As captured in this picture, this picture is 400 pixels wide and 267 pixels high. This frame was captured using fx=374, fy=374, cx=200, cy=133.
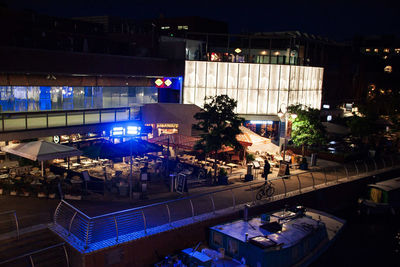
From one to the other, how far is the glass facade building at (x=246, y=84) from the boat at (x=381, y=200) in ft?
42.6

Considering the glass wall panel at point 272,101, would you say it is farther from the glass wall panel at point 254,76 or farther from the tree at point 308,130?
the tree at point 308,130

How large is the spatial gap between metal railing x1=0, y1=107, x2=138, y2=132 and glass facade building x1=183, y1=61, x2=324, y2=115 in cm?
781

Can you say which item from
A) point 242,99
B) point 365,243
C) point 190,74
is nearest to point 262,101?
point 242,99

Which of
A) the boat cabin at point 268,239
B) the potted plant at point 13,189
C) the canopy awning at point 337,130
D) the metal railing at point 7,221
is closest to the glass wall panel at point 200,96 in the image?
the canopy awning at point 337,130

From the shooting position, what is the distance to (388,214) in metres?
26.2

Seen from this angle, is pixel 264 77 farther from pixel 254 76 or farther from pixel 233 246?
pixel 233 246

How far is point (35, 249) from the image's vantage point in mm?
13164

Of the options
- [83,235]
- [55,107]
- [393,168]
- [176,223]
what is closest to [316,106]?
[393,168]

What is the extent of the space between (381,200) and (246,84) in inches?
689

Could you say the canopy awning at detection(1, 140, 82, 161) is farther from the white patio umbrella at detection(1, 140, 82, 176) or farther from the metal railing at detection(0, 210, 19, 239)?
the metal railing at detection(0, 210, 19, 239)

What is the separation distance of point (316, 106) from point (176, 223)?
3349 cm

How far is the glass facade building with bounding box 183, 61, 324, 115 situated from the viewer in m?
37.1

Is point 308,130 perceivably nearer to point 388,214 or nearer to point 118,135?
point 388,214

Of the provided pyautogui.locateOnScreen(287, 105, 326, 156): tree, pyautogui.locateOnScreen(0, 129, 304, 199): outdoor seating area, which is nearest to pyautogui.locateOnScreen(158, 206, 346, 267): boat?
pyautogui.locateOnScreen(0, 129, 304, 199): outdoor seating area
